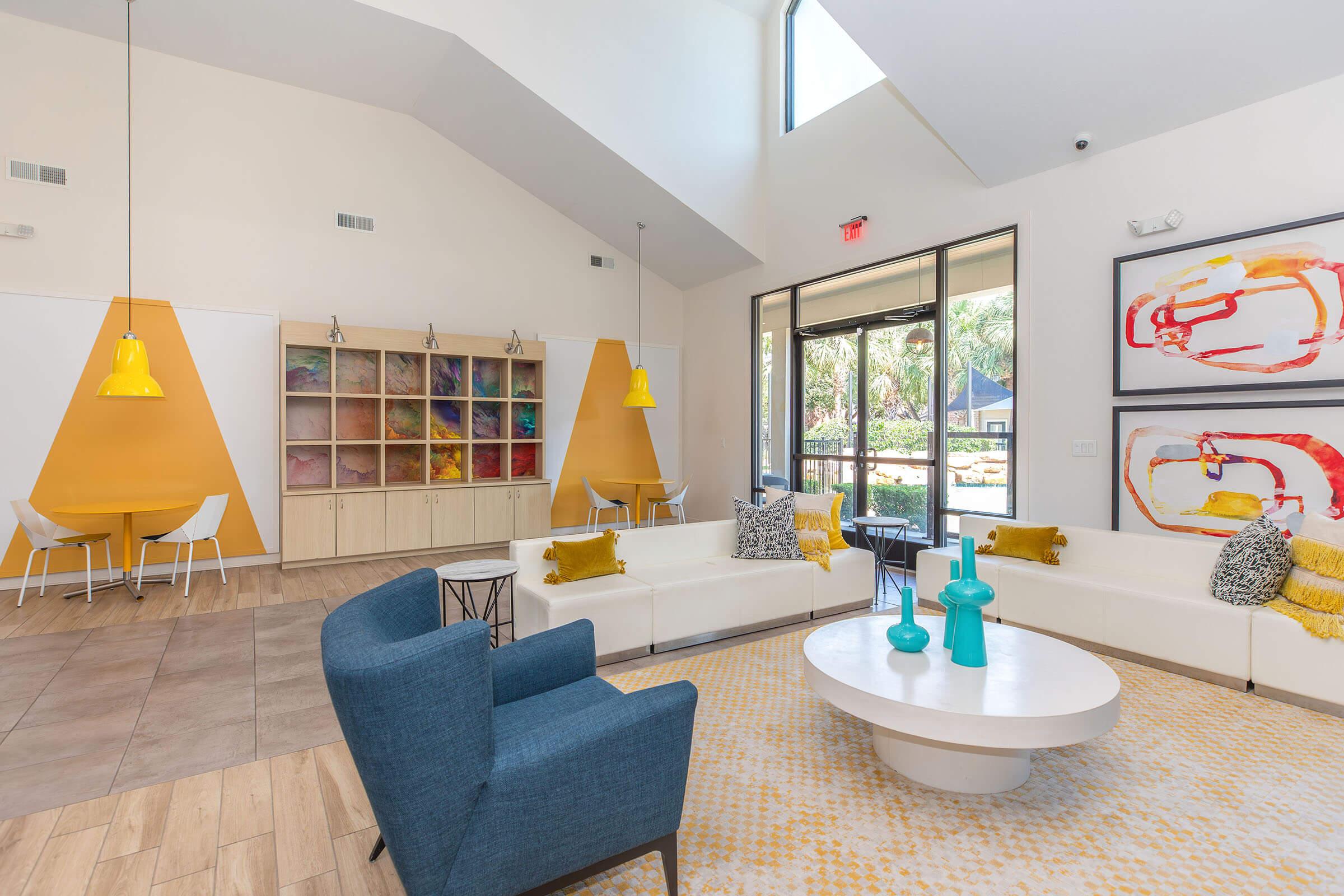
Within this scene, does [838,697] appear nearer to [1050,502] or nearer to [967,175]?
[1050,502]

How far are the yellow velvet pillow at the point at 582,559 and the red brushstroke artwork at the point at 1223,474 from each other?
3749 mm

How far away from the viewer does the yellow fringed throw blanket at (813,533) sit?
15.8ft

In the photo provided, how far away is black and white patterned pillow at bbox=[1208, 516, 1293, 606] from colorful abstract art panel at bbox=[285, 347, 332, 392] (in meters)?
7.27

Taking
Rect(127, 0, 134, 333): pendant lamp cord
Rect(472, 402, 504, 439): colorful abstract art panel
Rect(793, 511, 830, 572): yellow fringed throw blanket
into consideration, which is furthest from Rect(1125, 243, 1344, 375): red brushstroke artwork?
Rect(127, 0, 134, 333): pendant lamp cord

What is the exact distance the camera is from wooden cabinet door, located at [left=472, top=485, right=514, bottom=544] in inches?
288

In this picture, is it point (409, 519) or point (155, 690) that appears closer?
point (155, 690)

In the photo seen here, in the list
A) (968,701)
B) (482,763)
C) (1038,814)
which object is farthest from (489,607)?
(1038,814)

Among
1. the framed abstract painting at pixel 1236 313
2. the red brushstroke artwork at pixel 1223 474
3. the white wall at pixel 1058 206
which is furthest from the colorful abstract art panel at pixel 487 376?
the red brushstroke artwork at pixel 1223 474

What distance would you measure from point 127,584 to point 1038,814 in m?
6.57

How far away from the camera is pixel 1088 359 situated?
4.87m

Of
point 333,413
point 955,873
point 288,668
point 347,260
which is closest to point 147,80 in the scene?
point 347,260

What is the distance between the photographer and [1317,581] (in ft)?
10.6

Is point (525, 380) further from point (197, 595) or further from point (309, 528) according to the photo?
point (197, 595)

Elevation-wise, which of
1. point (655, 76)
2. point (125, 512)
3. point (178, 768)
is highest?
point (655, 76)
